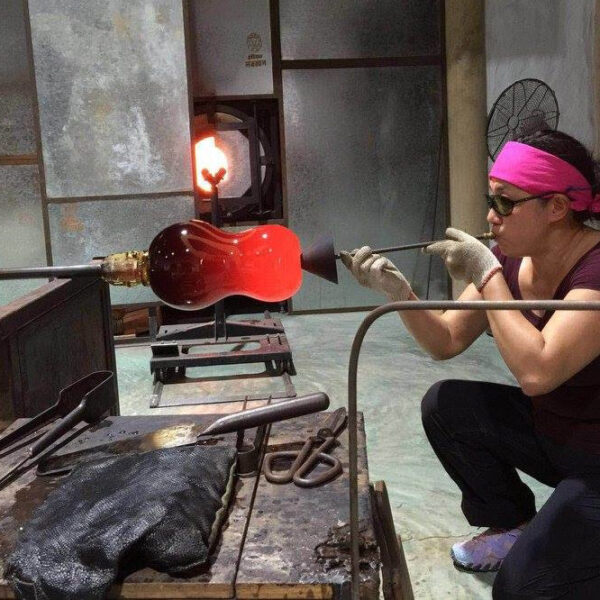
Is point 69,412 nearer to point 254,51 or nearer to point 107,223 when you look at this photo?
point 107,223

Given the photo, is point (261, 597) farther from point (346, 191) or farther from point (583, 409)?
point (346, 191)

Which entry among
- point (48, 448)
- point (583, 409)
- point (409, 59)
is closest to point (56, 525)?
point (48, 448)

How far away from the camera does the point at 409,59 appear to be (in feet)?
21.5

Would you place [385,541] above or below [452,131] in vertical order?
below

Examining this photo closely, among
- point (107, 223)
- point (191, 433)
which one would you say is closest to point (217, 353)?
point (107, 223)

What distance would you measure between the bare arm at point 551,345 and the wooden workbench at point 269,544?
19.6 inches

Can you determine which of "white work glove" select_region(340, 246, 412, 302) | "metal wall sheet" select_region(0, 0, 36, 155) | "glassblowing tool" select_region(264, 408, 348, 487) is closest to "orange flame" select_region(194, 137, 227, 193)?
"metal wall sheet" select_region(0, 0, 36, 155)

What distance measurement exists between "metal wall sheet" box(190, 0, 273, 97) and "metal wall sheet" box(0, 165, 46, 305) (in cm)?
185

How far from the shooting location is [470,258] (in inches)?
75.0

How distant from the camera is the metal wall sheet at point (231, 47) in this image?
6.41m

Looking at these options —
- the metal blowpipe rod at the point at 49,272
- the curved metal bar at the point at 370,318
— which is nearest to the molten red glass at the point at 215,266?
the metal blowpipe rod at the point at 49,272

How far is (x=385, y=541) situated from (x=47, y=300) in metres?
1.32

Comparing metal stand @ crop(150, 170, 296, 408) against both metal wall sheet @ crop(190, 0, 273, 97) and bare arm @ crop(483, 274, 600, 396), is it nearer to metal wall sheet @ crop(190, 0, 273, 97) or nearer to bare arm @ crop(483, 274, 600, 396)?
metal wall sheet @ crop(190, 0, 273, 97)

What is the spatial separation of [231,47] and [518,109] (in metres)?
3.00
